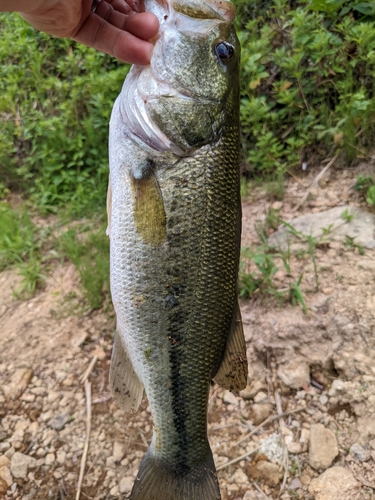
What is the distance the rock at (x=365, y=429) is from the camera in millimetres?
2223

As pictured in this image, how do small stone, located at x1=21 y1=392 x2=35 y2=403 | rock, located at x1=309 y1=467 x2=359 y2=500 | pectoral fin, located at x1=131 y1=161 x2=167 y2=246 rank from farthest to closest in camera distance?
small stone, located at x1=21 y1=392 x2=35 y2=403
rock, located at x1=309 y1=467 x2=359 y2=500
pectoral fin, located at x1=131 y1=161 x2=167 y2=246

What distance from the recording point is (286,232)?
10.4 ft

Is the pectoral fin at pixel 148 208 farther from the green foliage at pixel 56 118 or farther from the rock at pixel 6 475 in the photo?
the green foliage at pixel 56 118

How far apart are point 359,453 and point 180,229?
160 centimetres

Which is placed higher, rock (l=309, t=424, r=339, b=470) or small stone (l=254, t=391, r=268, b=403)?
rock (l=309, t=424, r=339, b=470)

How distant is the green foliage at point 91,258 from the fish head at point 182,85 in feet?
5.40

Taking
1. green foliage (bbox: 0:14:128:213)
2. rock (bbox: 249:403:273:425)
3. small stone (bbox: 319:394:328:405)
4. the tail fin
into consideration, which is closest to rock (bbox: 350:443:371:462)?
small stone (bbox: 319:394:328:405)

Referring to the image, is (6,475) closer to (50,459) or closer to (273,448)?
(50,459)

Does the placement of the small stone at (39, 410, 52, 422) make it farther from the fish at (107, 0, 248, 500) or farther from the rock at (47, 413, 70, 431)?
the fish at (107, 0, 248, 500)

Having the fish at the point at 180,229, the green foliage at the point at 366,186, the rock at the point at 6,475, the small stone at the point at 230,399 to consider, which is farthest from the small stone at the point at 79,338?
the green foliage at the point at 366,186

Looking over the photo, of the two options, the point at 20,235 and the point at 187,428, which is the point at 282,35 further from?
the point at 187,428

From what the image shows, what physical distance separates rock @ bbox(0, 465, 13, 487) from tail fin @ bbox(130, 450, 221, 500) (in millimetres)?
929

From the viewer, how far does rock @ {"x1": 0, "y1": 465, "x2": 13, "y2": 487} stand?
90.4 inches

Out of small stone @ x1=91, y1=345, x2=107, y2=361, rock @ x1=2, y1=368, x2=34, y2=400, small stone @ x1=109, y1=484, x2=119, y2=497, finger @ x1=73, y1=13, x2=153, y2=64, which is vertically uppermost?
finger @ x1=73, y1=13, x2=153, y2=64
